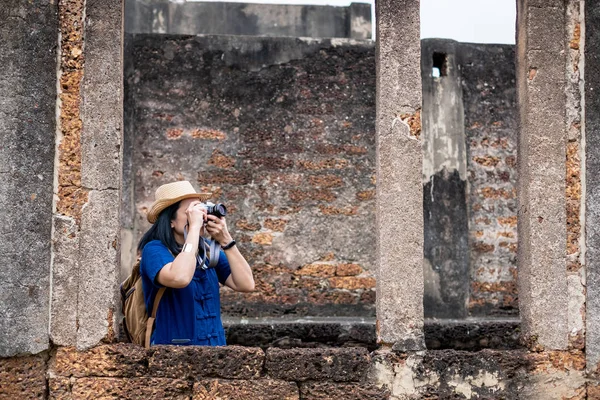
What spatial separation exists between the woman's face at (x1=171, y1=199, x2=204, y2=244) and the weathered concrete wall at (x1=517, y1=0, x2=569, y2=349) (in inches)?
66.8

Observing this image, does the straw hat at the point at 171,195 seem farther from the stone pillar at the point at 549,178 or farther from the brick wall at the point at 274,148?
the brick wall at the point at 274,148

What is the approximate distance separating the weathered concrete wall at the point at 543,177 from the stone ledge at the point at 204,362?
1434mm

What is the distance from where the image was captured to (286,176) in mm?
8469

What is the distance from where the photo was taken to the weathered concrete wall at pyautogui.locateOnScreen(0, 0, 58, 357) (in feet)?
15.1

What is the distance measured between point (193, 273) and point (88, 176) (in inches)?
29.5

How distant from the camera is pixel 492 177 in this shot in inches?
350

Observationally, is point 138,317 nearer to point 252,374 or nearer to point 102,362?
point 102,362

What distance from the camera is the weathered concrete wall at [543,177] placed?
15.8ft

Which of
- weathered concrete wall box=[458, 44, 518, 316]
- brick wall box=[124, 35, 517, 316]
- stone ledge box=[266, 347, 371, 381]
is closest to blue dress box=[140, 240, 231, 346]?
stone ledge box=[266, 347, 371, 381]

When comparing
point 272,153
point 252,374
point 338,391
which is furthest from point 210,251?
point 272,153

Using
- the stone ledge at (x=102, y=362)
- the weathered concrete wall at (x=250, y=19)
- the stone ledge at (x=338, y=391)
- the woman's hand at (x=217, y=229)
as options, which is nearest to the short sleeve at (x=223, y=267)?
the woman's hand at (x=217, y=229)

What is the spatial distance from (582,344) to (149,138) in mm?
4672

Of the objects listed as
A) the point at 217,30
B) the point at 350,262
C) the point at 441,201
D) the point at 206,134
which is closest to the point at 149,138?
the point at 206,134

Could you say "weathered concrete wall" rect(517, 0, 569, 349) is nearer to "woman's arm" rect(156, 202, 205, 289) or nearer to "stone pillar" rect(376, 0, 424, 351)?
"stone pillar" rect(376, 0, 424, 351)
